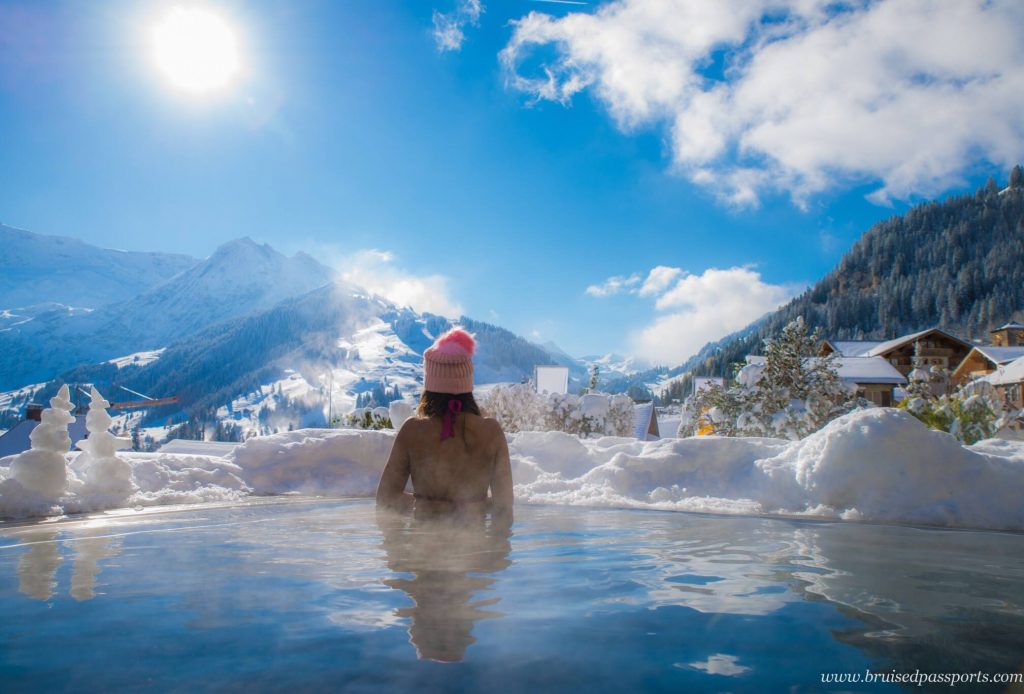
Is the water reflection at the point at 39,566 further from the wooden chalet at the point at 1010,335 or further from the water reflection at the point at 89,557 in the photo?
the wooden chalet at the point at 1010,335

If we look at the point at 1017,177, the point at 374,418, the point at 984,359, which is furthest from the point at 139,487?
the point at 1017,177

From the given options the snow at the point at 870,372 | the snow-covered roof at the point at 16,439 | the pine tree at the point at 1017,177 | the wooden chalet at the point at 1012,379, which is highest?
the pine tree at the point at 1017,177

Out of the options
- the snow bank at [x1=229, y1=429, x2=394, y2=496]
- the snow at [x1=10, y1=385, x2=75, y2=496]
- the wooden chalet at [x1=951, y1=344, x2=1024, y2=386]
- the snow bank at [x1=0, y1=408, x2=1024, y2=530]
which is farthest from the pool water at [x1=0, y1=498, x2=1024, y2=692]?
the wooden chalet at [x1=951, y1=344, x2=1024, y2=386]

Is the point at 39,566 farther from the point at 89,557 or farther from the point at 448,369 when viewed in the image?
the point at 448,369

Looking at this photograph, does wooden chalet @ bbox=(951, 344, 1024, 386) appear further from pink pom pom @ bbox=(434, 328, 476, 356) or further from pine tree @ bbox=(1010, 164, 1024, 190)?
pine tree @ bbox=(1010, 164, 1024, 190)

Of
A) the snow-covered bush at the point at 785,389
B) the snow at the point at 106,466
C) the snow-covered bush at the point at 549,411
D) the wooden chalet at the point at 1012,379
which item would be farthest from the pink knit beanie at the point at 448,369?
the wooden chalet at the point at 1012,379

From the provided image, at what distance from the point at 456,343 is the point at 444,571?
149 centimetres

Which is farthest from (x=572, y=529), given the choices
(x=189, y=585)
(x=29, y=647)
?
(x=29, y=647)

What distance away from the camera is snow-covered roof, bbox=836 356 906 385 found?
4153 cm

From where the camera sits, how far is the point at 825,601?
265 centimetres

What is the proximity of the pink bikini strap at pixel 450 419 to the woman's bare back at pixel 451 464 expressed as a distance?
0.11 feet

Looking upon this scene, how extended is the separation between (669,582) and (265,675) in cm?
196

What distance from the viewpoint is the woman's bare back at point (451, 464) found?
12.5 feet

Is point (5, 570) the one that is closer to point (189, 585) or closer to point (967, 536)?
point (189, 585)
